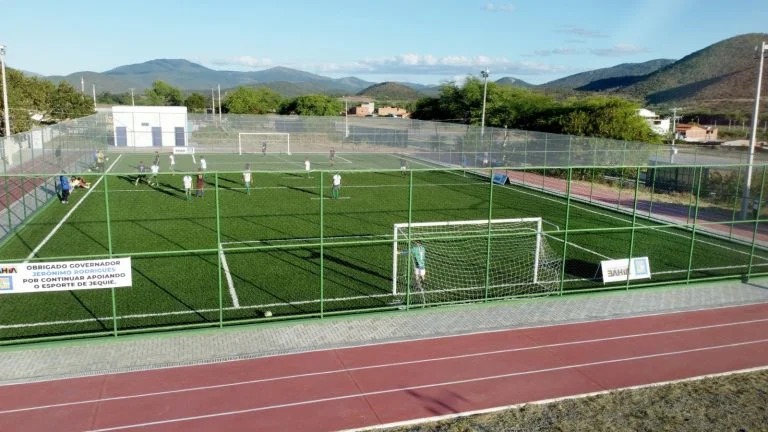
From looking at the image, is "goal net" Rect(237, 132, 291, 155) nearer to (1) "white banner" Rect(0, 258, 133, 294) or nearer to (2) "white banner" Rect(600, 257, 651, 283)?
(2) "white banner" Rect(600, 257, 651, 283)

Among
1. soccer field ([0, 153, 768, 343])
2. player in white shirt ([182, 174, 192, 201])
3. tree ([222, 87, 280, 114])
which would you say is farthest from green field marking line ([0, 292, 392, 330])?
tree ([222, 87, 280, 114])

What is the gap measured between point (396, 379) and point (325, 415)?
5.38ft

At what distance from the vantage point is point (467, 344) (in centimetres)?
1158

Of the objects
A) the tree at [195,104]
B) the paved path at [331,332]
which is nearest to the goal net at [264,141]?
the paved path at [331,332]

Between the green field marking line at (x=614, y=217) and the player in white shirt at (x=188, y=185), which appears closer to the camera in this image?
the green field marking line at (x=614, y=217)

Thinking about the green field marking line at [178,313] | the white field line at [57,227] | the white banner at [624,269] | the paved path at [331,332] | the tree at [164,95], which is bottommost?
the paved path at [331,332]

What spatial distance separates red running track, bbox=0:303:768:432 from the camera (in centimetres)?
870

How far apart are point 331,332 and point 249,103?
8594cm

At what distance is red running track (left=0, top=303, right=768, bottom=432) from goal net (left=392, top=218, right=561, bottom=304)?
7.07ft

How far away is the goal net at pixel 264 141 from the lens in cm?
5234

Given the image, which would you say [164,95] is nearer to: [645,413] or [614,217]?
[614,217]

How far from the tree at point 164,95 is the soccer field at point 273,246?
96906mm

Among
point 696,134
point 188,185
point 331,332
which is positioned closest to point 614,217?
point 331,332

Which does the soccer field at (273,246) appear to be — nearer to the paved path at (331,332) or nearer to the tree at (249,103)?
the paved path at (331,332)
